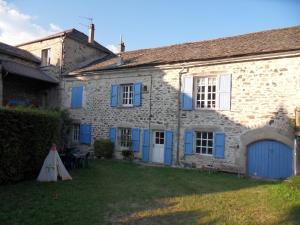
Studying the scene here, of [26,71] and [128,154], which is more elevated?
[26,71]

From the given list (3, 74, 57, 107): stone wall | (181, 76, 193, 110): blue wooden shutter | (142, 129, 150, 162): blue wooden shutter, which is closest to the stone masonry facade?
(3, 74, 57, 107): stone wall

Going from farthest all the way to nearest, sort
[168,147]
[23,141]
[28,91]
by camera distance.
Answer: [28,91], [168,147], [23,141]

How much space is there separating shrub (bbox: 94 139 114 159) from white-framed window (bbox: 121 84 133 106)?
229 cm

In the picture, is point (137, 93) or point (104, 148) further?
point (104, 148)

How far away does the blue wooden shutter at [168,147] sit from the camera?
43.3 feet

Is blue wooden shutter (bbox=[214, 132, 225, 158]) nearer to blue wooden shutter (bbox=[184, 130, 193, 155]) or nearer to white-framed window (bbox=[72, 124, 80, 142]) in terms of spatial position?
blue wooden shutter (bbox=[184, 130, 193, 155])

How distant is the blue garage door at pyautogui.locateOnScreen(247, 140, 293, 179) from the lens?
34.7 ft

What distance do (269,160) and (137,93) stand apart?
6.93 meters

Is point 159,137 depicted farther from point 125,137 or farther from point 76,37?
point 76,37

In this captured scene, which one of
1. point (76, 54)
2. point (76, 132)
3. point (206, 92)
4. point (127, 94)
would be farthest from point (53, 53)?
point (206, 92)

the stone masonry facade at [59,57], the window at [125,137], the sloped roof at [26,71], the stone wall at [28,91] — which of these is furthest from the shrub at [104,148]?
the sloped roof at [26,71]

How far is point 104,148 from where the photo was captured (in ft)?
48.4

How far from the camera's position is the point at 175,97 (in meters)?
13.3

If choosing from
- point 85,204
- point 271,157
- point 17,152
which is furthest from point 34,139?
point 271,157
